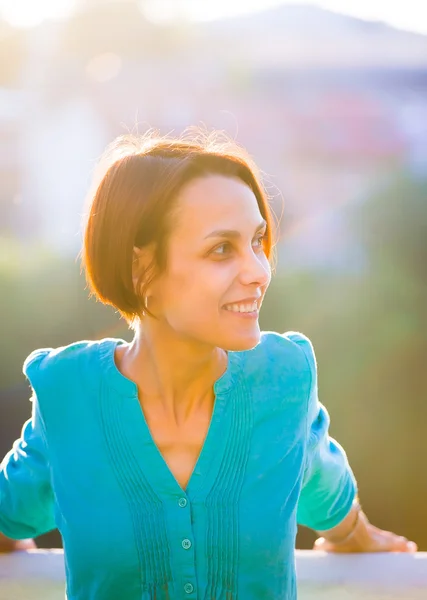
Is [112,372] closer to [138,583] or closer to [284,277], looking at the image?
[138,583]

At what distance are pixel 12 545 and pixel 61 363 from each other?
2.33 feet

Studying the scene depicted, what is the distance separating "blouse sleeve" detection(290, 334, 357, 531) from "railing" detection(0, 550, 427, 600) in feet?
0.51

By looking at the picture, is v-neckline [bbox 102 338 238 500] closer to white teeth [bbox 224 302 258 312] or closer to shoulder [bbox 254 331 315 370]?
shoulder [bbox 254 331 315 370]

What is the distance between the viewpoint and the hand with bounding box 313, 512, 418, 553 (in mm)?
1755

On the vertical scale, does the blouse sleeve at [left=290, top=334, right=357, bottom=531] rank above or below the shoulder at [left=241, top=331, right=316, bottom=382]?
below

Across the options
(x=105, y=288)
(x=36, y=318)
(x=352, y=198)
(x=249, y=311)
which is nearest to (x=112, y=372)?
(x=105, y=288)

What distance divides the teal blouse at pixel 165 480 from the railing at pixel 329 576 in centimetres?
33

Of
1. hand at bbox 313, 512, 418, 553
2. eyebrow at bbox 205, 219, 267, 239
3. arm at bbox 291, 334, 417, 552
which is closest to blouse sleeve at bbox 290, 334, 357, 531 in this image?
arm at bbox 291, 334, 417, 552

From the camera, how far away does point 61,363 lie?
137 centimetres

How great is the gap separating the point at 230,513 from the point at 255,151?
285 centimetres

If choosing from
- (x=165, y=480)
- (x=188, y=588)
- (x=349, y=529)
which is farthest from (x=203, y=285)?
(x=349, y=529)

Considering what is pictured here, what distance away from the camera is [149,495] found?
1249 mm

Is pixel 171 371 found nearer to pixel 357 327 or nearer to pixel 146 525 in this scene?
pixel 146 525

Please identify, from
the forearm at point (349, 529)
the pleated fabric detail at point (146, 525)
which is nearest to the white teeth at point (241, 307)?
the pleated fabric detail at point (146, 525)
